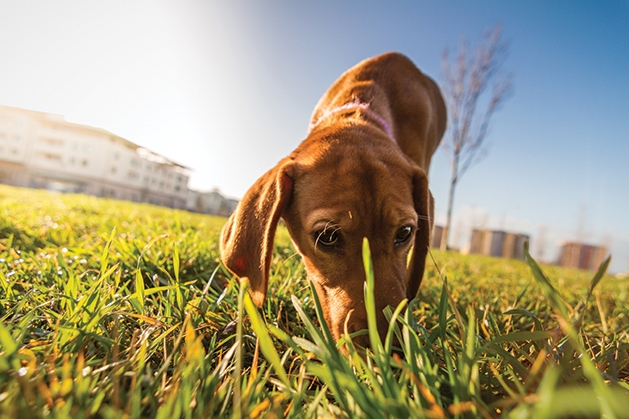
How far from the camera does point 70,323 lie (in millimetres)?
1248

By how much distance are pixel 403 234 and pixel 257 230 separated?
2.89ft

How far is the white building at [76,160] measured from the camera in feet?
185

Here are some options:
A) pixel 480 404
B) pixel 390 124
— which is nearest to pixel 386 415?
pixel 480 404

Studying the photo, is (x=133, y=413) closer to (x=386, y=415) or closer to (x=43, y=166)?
(x=386, y=415)

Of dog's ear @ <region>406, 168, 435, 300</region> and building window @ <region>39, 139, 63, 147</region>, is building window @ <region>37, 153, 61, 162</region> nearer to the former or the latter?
building window @ <region>39, 139, 63, 147</region>

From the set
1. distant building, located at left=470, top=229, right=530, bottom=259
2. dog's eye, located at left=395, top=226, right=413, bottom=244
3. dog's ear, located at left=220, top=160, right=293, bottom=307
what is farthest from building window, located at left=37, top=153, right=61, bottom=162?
dog's eye, located at left=395, top=226, right=413, bottom=244

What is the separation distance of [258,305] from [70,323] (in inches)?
30.6

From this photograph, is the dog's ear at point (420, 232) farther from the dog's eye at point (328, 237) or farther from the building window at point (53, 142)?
the building window at point (53, 142)

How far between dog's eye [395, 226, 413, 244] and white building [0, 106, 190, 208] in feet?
206

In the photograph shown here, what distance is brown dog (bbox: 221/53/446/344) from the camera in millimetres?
1858

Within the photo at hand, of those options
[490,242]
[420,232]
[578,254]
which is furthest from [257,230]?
[490,242]

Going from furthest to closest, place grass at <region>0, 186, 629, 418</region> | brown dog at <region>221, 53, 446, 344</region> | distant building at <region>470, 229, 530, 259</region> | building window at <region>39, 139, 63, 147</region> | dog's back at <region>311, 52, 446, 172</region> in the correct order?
1. building window at <region>39, 139, 63, 147</region>
2. distant building at <region>470, 229, 530, 259</region>
3. dog's back at <region>311, 52, 446, 172</region>
4. brown dog at <region>221, 53, 446, 344</region>
5. grass at <region>0, 186, 629, 418</region>

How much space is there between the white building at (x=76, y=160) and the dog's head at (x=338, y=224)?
62585 millimetres

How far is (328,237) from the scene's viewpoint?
2.04 m
